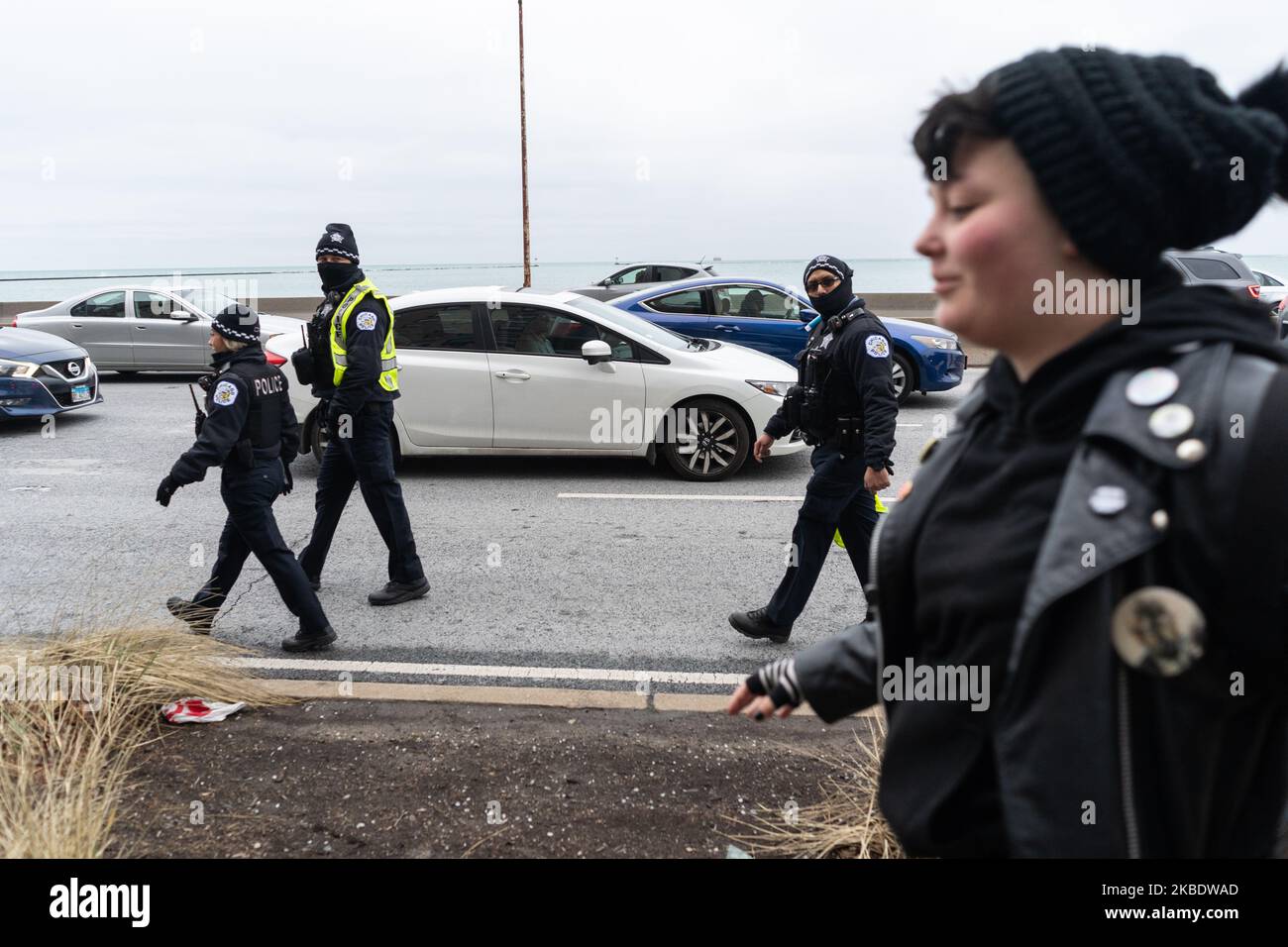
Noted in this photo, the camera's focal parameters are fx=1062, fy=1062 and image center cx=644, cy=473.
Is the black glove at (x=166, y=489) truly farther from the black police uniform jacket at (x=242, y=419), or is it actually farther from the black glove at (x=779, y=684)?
the black glove at (x=779, y=684)

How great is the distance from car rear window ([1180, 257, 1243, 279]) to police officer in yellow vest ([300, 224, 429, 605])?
12.5 m

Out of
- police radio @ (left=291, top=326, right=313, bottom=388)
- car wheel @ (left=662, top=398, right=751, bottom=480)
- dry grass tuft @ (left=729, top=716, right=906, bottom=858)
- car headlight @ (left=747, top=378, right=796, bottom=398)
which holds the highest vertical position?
police radio @ (left=291, top=326, right=313, bottom=388)

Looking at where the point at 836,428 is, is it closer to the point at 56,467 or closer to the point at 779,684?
the point at 779,684

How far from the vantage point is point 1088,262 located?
141 cm

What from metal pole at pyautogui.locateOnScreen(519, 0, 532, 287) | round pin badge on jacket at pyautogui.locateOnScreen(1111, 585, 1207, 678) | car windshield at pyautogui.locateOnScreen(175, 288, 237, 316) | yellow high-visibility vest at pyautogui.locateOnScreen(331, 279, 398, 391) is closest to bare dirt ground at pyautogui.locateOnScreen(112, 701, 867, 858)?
yellow high-visibility vest at pyautogui.locateOnScreen(331, 279, 398, 391)

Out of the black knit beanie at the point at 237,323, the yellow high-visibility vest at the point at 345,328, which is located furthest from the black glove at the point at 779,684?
the yellow high-visibility vest at the point at 345,328

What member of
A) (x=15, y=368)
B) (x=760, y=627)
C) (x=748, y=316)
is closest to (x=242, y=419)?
(x=760, y=627)

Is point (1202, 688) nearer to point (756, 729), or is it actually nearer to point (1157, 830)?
point (1157, 830)

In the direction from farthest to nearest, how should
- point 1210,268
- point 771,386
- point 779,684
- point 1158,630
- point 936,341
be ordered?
1. point 1210,268
2. point 936,341
3. point 771,386
4. point 779,684
5. point 1158,630

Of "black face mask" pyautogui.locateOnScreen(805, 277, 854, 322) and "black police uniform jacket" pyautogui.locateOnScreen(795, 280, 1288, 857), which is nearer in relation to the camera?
"black police uniform jacket" pyautogui.locateOnScreen(795, 280, 1288, 857)

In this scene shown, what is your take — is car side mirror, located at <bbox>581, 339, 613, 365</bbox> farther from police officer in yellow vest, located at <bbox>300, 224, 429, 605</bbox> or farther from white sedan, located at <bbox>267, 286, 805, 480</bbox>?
police officer in yellow vest, located at <bbox>300, 224, 429, 605</bbox>

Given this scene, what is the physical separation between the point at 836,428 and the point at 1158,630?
3.86 meters

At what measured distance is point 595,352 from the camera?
8.75m

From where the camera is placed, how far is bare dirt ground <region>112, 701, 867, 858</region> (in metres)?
3.33
